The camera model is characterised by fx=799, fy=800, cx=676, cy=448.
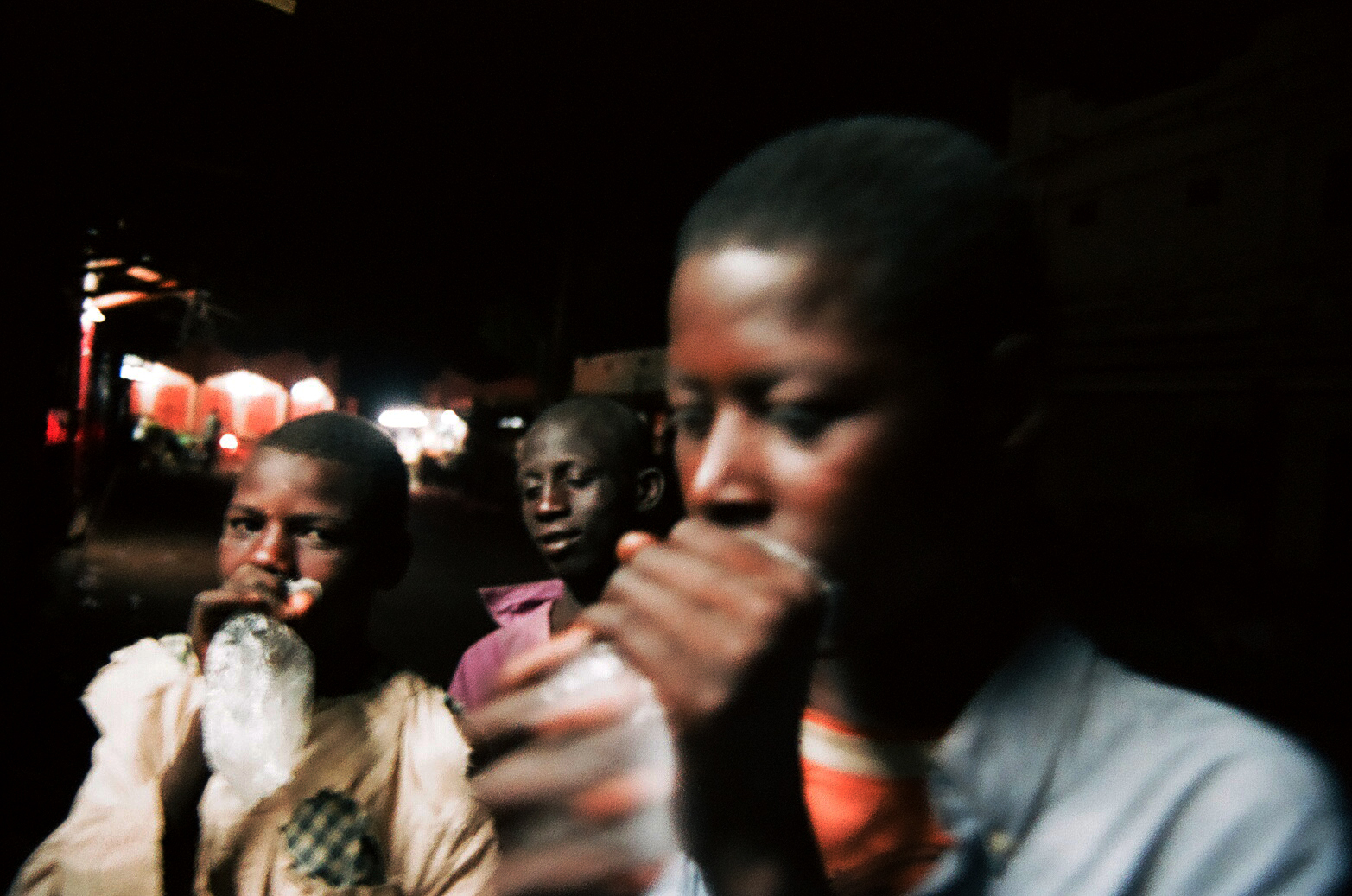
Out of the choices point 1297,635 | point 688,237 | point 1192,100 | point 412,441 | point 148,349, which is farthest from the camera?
point 412,441

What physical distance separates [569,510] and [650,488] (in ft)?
1.39

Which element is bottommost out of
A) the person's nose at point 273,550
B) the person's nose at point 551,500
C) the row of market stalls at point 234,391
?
the person's nose at point 273,550

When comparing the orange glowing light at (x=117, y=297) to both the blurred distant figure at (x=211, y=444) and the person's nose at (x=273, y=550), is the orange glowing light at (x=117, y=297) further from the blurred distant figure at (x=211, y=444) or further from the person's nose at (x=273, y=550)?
the blurred distant figure at (x=211, y=444)

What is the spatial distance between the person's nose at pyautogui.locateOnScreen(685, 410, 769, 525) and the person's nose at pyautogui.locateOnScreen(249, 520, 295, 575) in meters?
1.47

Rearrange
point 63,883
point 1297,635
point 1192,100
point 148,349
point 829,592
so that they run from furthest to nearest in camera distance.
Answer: point 148,349 < point 1192,100 < point 1297,635 < point 63,883 < point 829,592

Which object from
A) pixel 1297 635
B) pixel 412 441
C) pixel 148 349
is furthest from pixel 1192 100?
pixel 412 441

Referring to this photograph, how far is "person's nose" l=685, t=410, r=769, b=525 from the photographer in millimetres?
847

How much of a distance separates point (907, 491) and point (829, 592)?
0.18 meters

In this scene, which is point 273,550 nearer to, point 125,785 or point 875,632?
point 125,785

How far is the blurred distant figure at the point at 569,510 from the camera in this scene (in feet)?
9.43

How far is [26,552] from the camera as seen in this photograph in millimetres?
4816

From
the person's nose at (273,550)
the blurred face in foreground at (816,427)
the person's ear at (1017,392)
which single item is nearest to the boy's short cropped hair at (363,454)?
the person's nose at (273,550)

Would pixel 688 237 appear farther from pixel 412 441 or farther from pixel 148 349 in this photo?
pixel 412 441

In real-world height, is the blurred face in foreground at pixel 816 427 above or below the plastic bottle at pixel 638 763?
above
